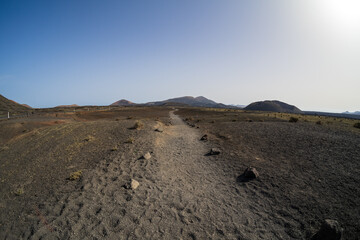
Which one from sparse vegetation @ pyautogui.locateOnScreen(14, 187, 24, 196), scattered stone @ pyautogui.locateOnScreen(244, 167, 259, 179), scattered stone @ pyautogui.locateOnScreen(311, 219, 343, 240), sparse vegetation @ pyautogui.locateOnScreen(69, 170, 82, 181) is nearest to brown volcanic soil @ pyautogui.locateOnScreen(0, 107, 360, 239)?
sparse vegetation @ pyautogui.locateOnScreen(14, 187, 24, 196)

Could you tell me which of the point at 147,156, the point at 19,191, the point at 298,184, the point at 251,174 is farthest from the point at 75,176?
the point at 298,184

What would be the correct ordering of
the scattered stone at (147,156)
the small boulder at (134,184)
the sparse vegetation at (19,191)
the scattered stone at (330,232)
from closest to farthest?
1. the scattered stone at (330,232)
2. the small boulder at (134,184)
3. the sparse vegetation at (19,191)
4. the scattered stone at (147,156)

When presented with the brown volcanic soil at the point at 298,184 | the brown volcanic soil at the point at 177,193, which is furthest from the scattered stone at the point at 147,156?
the brown volcanic soil at the point at 298,184

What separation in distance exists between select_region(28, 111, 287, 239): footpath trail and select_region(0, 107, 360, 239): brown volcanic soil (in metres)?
0.03

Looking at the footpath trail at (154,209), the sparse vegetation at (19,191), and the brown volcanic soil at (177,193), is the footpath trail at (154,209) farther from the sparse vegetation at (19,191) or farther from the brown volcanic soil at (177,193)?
the sparse vegetation at (19,191)

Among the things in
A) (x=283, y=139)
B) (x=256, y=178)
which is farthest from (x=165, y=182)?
(x=283, y=139)

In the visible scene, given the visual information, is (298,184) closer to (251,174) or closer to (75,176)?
(251,174)

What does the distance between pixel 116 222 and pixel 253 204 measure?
5.27 metres

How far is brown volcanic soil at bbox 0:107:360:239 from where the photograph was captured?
5324 mm

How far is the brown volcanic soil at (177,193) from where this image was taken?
5.32 m

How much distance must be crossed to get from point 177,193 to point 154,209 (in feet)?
4.49

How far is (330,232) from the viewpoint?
4.39m

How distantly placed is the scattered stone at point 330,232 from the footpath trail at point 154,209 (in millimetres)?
1213

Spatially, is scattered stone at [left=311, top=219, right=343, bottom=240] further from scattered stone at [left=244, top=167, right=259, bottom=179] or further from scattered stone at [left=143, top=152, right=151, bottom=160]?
scattered stone at [left=143, top=152, right=151, bottom=160]
